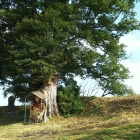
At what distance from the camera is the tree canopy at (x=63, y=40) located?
18141mm

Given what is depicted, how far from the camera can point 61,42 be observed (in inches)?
734

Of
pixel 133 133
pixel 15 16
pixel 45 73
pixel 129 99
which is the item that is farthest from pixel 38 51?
pixel 133 133

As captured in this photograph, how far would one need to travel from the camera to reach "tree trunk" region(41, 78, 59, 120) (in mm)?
19391

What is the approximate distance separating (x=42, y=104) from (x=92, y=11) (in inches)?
244

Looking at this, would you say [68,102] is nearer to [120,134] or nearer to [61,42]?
[61,42]

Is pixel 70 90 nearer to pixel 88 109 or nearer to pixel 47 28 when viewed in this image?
pixel 88 109

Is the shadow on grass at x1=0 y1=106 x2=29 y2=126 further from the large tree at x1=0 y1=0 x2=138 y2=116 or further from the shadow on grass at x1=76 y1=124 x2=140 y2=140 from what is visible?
the shadow on grass at x1=76 y1=124 x2=140 y2=140

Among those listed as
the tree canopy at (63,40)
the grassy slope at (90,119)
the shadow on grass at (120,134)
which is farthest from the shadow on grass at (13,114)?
the shadow on grass at (120,134)

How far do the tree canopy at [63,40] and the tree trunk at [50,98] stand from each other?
434 millimetres

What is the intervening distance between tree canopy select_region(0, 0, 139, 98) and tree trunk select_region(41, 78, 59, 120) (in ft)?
1.42

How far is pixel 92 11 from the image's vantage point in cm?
1986

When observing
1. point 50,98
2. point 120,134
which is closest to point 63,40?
point 50,98

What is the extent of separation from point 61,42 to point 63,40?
0.52 ft

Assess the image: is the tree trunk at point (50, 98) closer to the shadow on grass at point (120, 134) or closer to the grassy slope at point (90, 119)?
the grassy slope at point (90, 119)
